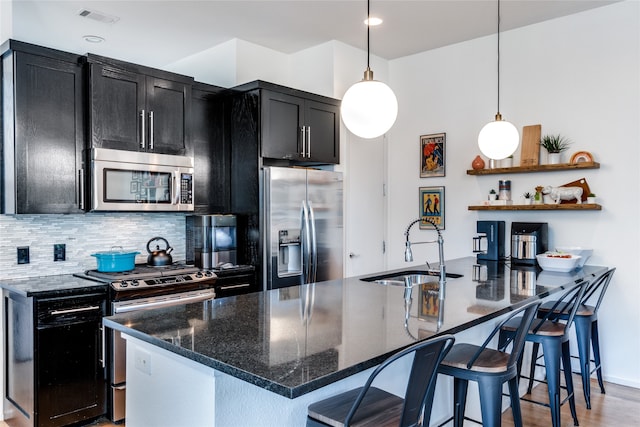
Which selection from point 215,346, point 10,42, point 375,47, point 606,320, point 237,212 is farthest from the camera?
point 375,47

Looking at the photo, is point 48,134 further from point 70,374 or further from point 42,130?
point 70,374

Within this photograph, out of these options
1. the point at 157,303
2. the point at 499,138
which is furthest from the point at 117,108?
the point at 499,138

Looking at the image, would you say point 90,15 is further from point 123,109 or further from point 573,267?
point 573,267

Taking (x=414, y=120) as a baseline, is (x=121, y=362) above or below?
below

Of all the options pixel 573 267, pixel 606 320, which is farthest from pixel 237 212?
pixel 606 320

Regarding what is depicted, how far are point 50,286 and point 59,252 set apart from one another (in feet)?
1.90

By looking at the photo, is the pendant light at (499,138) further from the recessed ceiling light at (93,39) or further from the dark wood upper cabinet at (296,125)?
the recessed ceiling light at (93,39)

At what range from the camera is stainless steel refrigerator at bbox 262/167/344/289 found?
3820 millimetres

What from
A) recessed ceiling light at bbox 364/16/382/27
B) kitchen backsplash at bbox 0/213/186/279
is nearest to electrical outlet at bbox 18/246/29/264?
kitchen backsplash at bbox 0/213/186/279

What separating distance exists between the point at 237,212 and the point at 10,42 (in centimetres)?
192

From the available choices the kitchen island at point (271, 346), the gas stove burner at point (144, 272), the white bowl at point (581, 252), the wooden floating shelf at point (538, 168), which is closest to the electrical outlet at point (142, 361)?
the kitchen island at point (271, 346)

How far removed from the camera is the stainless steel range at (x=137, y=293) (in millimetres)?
3078

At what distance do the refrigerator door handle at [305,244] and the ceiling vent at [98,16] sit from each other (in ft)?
6.88

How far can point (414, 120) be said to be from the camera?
4.87 meters
